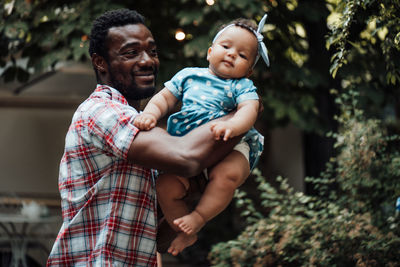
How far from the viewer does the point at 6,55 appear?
23.0 feet

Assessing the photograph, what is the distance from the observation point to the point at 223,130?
7.30 ft

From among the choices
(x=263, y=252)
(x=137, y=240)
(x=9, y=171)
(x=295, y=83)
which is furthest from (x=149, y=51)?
(x=9, y=171)

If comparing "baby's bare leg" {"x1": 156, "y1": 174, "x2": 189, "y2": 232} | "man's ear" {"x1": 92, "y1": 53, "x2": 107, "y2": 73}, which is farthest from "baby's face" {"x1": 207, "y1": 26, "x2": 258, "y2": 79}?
"man's ear" {"x1": 92, "y1": 53, "x2": 107, "y2": 73}

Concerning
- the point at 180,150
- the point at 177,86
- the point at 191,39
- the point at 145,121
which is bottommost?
the point at 180,150

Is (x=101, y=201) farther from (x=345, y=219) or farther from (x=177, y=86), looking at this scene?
(x=345, y=219)

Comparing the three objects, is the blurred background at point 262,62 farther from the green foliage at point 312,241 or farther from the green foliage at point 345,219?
the green foliage at point 312,241

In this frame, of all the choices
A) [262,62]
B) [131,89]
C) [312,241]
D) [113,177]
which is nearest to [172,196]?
[113,177]

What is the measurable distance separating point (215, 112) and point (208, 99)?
6 centimetres

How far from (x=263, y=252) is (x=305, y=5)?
9.14 feet

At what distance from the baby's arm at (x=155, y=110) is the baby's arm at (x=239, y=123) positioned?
25cm

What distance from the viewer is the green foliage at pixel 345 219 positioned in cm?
486

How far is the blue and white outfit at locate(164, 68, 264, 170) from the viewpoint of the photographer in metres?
2.42

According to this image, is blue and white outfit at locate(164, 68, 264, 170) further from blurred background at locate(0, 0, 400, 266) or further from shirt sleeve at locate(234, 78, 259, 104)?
blurred background at locate(0, 0, 400, 266)

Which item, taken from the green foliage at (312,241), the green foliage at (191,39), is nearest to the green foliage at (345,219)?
the green foliage at (312,241)
